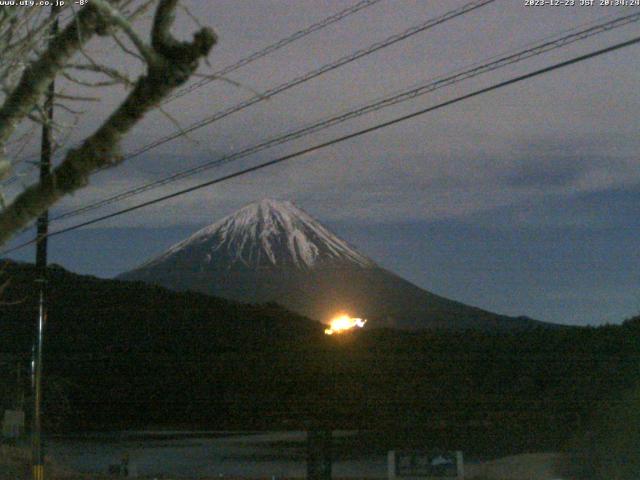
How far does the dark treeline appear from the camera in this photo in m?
31.5

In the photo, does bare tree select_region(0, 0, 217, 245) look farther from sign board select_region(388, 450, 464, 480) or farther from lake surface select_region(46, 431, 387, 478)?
lake surface select_region(46, 431, 387, 478)

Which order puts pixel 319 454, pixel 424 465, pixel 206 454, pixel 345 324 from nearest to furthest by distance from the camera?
pixel 424 465 < pixel 319 454 < pixel 206 454 < pixel 345 324

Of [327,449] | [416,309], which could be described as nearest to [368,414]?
[327,449]

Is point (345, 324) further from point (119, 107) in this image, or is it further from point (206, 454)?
point (119, 107)

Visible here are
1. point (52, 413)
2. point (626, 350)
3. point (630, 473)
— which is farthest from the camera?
point (52, 413)

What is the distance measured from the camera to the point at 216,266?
84.8m

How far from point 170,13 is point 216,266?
268ft

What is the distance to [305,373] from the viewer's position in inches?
1529

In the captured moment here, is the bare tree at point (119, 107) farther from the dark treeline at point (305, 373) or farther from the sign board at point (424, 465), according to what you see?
the dark treeline at point (305, 373)

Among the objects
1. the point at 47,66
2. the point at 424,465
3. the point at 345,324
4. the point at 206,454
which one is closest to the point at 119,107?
the point at 47,66

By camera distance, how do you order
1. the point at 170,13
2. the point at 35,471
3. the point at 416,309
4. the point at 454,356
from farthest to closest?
the point at 416,309
the point at 454,356
the point at 35,471
the point at 170,13

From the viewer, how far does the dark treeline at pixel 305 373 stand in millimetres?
31453

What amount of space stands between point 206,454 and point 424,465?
14.4m

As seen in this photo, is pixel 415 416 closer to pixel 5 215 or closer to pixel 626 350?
pixel 626 350
